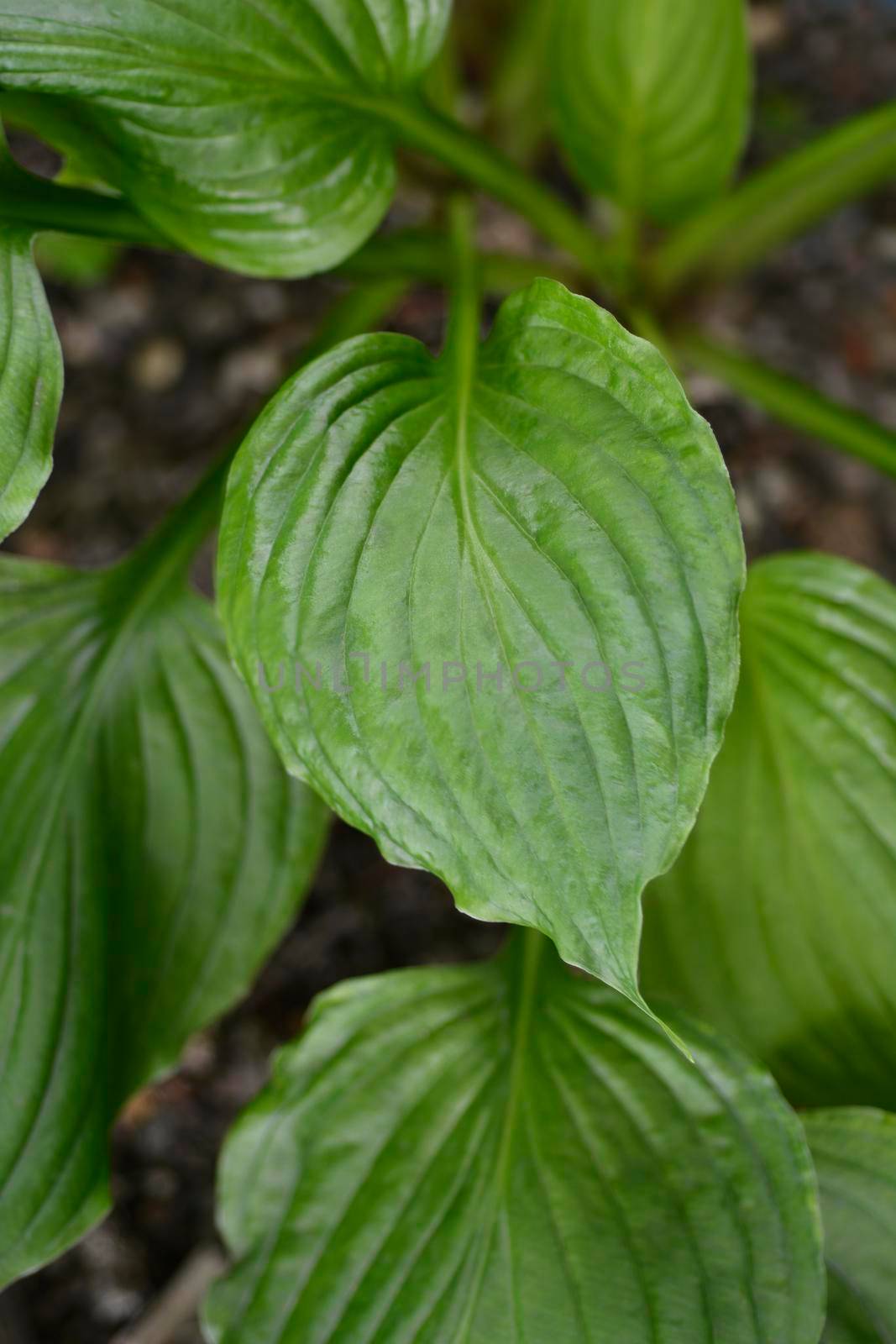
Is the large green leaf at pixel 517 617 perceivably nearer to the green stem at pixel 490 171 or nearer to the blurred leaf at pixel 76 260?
the green stem at pixel 490 171

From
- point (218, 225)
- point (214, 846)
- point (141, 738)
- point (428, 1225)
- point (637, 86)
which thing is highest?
point (637, 86)

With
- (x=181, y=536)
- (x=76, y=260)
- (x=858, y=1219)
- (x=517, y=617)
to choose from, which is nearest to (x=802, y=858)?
(x=858, y=1219)

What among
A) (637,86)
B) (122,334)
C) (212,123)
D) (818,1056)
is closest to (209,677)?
(212,123)

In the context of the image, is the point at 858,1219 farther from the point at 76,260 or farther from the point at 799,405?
the point at 76,260

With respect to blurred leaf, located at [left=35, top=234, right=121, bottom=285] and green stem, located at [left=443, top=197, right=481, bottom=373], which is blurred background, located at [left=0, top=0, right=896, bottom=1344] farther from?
green stem, located at [left=443, top=197, right=481, bottom=373]

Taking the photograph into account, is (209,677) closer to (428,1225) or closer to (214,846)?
(214,846)

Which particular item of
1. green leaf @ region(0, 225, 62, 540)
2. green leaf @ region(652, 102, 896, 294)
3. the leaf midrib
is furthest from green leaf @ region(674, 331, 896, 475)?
green leaf @ region(0, 225, 62, 540)
